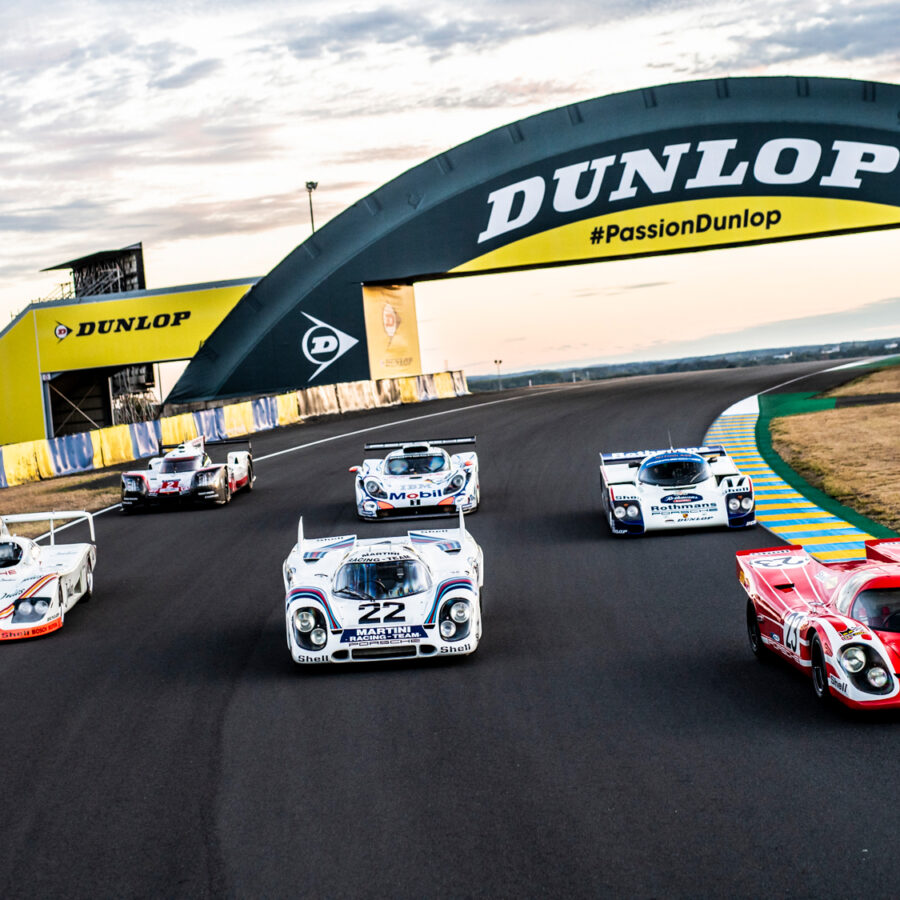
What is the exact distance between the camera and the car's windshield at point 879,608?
1025 centimetres

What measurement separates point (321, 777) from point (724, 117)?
44.4m

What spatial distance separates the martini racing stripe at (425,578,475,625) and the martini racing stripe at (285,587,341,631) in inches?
40.3

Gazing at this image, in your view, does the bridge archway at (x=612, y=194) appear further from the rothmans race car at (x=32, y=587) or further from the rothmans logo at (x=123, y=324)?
the rothmans race car at (x=32, y=587)

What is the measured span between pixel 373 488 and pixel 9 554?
841cm

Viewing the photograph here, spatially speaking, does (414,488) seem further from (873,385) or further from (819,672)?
(873,385)

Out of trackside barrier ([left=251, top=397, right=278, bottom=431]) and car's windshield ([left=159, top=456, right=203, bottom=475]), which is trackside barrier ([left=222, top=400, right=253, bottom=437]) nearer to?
trackside barrier ([left=251, top=397, right=278, bottom=431])

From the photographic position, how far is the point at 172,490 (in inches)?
1041

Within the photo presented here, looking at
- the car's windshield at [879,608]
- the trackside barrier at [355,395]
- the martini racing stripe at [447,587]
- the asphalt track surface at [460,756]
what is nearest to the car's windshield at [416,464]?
the asphalt track surface at [460,756]

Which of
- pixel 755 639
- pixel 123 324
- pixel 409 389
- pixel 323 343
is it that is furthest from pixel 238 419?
pixel 755 639

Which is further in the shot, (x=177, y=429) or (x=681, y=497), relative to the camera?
(x=177, y=429)

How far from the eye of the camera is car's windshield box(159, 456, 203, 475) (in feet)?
88.5

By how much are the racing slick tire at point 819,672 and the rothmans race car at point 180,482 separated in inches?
679

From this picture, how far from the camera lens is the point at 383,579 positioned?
13234mm

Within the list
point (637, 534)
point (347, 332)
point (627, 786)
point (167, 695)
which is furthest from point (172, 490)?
point (347, 332)
